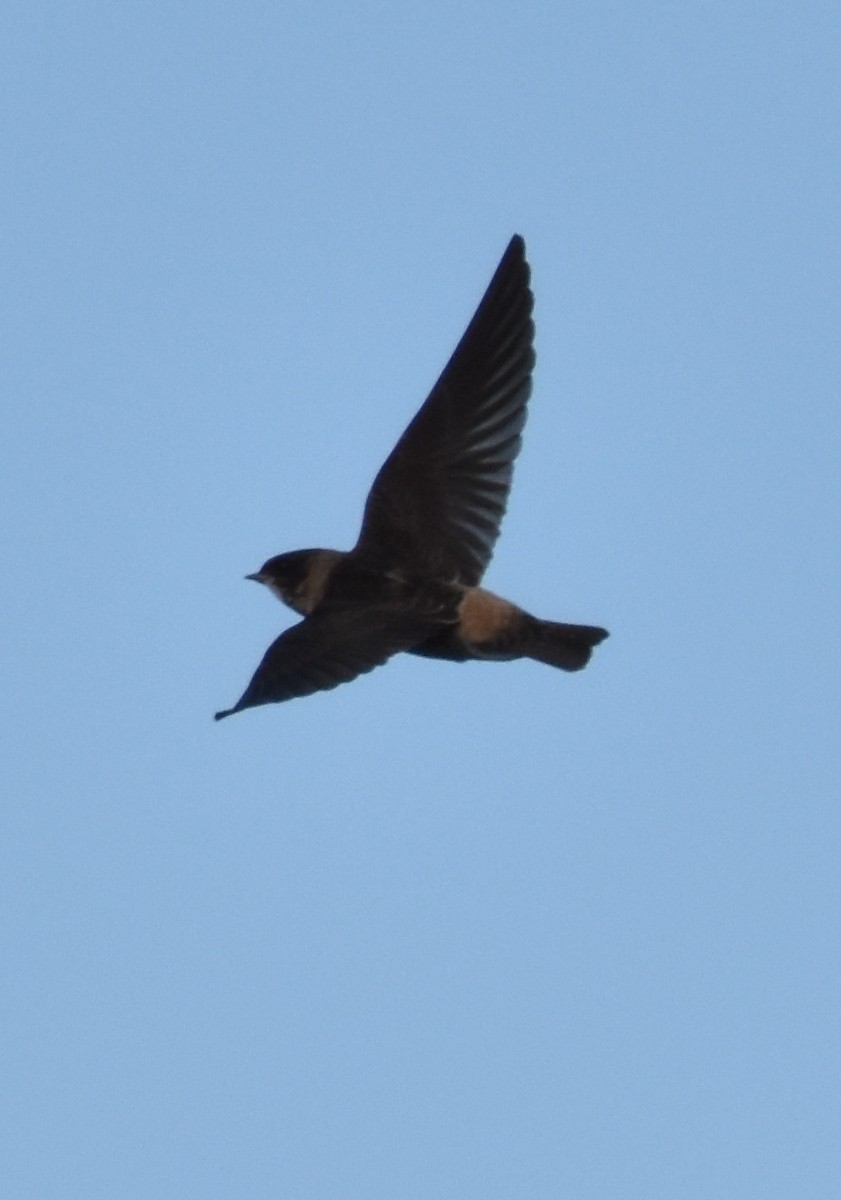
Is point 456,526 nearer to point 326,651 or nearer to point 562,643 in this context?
point 562,643

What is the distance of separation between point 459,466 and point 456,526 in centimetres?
19

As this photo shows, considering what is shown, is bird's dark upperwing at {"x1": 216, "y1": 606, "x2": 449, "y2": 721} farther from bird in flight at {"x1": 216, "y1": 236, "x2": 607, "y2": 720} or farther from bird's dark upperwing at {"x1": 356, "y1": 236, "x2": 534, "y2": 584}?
bird's dark upperwing at {"x1": 356, "y1": 236, "x2": 534, "y2": 584}

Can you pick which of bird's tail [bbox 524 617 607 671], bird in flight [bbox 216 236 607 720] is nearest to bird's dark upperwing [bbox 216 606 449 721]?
bird in flight [bbox 216 236 607 720]

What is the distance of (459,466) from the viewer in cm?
720

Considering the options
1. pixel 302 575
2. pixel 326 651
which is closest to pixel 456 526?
pixel 302 575

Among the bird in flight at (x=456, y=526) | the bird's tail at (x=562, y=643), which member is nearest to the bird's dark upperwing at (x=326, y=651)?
the bird in flight at (x=456, y=526)

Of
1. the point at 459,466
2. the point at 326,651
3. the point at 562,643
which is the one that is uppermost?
the point at 459,466

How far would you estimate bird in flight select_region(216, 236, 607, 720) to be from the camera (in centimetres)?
693

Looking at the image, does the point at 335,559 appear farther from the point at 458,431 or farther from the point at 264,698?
the point at 264,698

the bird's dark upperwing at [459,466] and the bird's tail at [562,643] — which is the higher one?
the bird's dark upperwing at [459,466]

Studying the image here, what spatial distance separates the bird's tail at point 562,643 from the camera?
691 centimetres

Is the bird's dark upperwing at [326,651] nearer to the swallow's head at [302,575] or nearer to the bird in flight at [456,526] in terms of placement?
the bird in flight at [456,526]

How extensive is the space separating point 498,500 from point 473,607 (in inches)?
15.6

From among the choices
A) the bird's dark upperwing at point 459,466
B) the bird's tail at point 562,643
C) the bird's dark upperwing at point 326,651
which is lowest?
the bird's dark upperwing at point 326,651
